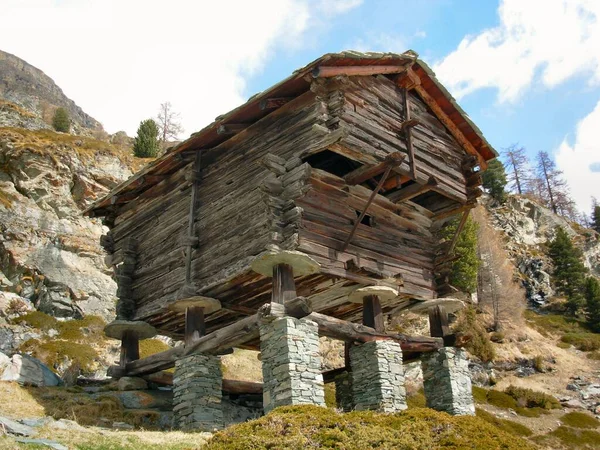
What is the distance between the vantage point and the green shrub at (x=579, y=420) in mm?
28203

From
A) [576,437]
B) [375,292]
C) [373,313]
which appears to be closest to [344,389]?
[373,313]

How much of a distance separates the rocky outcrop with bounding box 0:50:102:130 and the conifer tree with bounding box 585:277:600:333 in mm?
60335

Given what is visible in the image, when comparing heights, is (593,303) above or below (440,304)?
above

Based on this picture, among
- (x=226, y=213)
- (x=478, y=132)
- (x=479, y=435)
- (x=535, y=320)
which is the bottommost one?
(x=479, y=435)

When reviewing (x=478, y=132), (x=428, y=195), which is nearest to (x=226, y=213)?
(x=428, y=195)

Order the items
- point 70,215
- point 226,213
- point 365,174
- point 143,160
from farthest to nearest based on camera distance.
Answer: point 143,160 → point 70,215 → point 226,213 → point 365,174

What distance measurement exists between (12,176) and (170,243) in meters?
23.1

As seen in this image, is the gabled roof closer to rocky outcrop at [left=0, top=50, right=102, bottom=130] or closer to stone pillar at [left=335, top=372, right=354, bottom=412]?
stone pillar at [left=335, top=372, right=354, bottom=412]

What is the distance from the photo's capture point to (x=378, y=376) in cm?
1333

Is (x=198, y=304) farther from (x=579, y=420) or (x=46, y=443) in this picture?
(x=579, y=420)

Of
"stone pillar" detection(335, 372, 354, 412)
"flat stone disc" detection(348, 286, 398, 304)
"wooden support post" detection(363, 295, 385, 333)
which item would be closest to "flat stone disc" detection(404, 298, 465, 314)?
"flat stone disc" detection(348, 286, 398, 304)

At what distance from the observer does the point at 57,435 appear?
9.31 meters

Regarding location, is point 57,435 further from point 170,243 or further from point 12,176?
point 12,176

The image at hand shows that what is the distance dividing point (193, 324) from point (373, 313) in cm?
434
